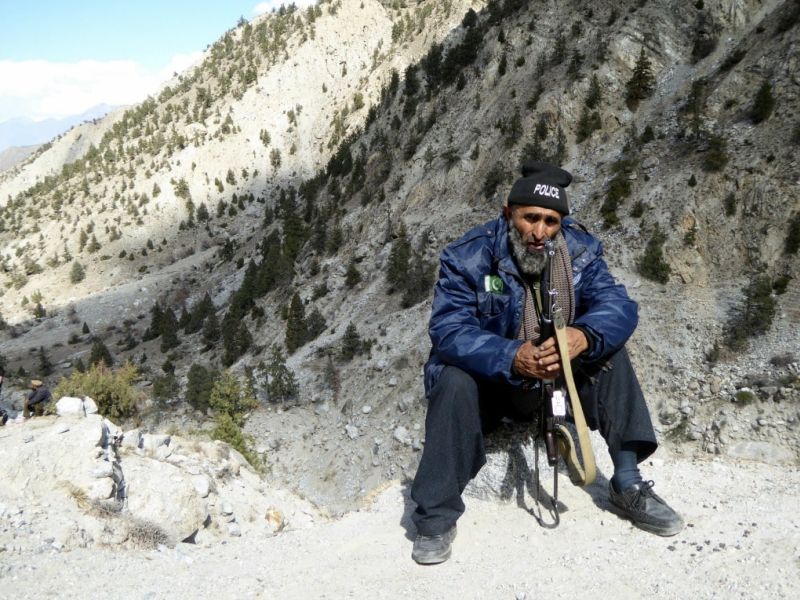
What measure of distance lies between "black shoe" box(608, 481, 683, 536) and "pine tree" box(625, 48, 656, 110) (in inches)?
733

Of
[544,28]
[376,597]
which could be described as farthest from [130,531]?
[544,28]

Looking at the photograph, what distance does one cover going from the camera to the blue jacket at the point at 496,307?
2930 mm

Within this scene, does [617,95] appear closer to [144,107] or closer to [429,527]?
[429,527]

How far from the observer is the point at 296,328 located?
20.2 meters

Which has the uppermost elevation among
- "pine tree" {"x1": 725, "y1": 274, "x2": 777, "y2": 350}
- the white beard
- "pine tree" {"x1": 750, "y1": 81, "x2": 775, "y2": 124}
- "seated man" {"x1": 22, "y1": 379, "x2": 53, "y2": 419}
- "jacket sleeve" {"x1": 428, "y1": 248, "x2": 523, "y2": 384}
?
"pine tree" {"x1": 750, "y1": 81, "x2": 775, "y2": 124}

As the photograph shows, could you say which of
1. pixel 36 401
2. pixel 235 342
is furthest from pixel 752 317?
pixel 235 342

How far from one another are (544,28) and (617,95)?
22.8ft

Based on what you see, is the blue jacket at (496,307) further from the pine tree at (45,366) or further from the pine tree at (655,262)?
the pine tree at (45,366)

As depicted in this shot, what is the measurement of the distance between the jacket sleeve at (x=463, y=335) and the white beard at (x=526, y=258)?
0.30m

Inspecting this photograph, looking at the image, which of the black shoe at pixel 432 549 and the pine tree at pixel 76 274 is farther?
the pine tree at pixel 76 274

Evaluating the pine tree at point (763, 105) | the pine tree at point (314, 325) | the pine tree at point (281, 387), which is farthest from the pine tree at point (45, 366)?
the pine tree at point (763, 105)

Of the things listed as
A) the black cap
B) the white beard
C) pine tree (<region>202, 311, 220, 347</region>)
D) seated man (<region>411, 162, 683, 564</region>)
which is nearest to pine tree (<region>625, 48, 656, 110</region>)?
the black cap

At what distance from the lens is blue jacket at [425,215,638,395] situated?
2.93m

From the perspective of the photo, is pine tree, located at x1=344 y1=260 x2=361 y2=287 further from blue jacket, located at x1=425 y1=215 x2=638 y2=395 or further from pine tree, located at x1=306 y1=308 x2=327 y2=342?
blue jacket, located at x1=425 y1=215 x2=638 y2=395
